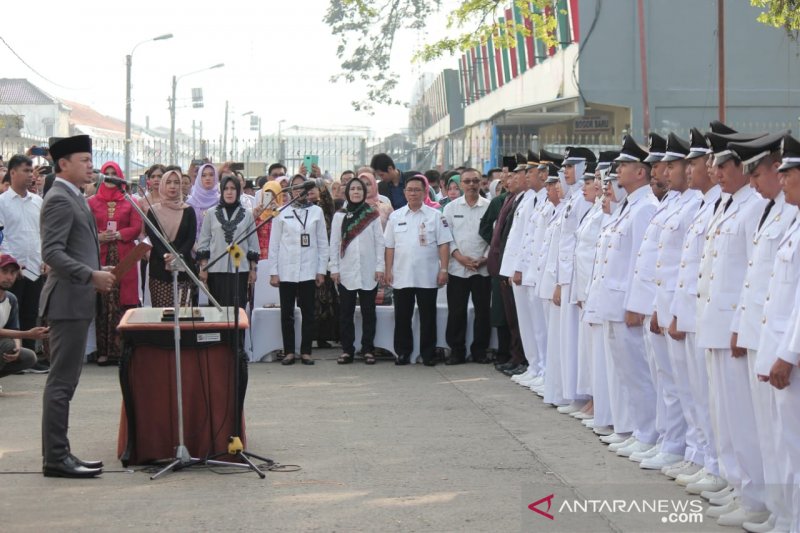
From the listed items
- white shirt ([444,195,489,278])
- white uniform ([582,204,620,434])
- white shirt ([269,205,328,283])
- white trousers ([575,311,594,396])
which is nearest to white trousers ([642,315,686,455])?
white uniform ([582,204,620,434])

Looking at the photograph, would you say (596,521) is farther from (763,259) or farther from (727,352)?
(763,259)

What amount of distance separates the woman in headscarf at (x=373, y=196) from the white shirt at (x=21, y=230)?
12.5ft

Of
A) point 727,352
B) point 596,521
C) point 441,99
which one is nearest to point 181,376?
point 596,521

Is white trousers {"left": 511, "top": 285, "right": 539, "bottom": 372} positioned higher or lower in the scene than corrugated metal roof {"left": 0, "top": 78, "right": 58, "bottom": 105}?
lower

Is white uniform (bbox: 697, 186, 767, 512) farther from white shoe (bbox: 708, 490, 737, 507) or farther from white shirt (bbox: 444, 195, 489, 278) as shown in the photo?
white shirt (bbox: 444, 195, 489, 278)

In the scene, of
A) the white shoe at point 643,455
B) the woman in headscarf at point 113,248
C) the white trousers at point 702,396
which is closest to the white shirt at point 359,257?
the woman in headscarf at point 113,248

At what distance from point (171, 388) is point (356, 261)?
19.3ft

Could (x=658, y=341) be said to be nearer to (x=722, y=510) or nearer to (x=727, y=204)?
(x=727, y=204)

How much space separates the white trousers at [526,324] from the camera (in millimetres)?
12445

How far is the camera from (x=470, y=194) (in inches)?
560

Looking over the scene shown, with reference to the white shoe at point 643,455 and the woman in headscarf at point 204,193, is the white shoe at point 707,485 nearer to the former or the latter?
the white shoe at point 643,455

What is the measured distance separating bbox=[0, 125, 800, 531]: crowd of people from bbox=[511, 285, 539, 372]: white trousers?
21 millimetres

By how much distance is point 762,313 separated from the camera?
6.30 meters

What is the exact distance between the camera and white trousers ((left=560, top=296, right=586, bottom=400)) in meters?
10.7
